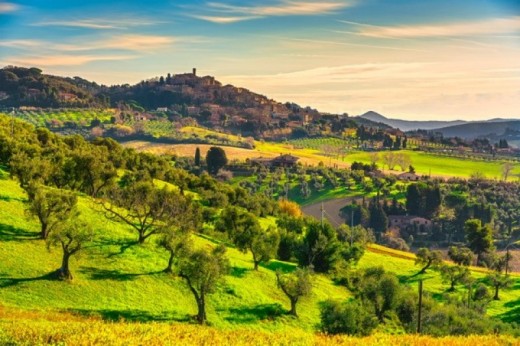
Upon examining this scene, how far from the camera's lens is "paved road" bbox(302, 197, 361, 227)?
146750mm

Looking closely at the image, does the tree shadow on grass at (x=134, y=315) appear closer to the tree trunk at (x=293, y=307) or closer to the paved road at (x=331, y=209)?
the tree trunk at (x=293, y=307)

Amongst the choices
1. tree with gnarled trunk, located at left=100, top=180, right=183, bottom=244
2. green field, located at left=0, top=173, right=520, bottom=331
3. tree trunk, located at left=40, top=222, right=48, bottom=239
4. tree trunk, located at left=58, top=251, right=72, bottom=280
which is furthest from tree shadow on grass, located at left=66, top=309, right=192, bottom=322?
tree with gnarled trunk, located at left=100, top=180, right=183, bottom=244

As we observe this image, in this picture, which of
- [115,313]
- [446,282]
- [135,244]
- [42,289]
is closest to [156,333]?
[115,313]

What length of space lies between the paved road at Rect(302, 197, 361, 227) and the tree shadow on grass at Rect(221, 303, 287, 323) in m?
101

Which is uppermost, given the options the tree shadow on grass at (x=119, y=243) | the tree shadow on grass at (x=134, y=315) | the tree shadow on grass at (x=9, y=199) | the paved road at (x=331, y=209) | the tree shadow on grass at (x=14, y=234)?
the tree shadow on grass at (x=9, y=199)

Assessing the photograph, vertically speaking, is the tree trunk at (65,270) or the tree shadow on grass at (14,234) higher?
the tree shadow on grass at (14,234)

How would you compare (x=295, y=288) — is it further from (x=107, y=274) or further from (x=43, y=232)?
(x=43, y=232)

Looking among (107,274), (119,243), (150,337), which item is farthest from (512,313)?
(150,337)

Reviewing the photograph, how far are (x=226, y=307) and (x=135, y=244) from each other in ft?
40.3

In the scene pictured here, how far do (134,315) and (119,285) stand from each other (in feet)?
16.1

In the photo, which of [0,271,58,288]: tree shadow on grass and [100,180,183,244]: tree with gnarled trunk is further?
[100,180,183,244]: tree with gnarled trunk

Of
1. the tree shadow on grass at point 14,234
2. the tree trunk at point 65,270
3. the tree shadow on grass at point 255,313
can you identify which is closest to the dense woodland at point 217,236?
the tree trunk at point 65,270

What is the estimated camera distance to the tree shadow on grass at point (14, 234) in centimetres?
4172

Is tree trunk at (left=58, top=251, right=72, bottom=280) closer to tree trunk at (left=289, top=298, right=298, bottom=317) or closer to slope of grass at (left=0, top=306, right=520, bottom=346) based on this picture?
tree trunk at (left=289, top=298, right=298, bottom=317)
